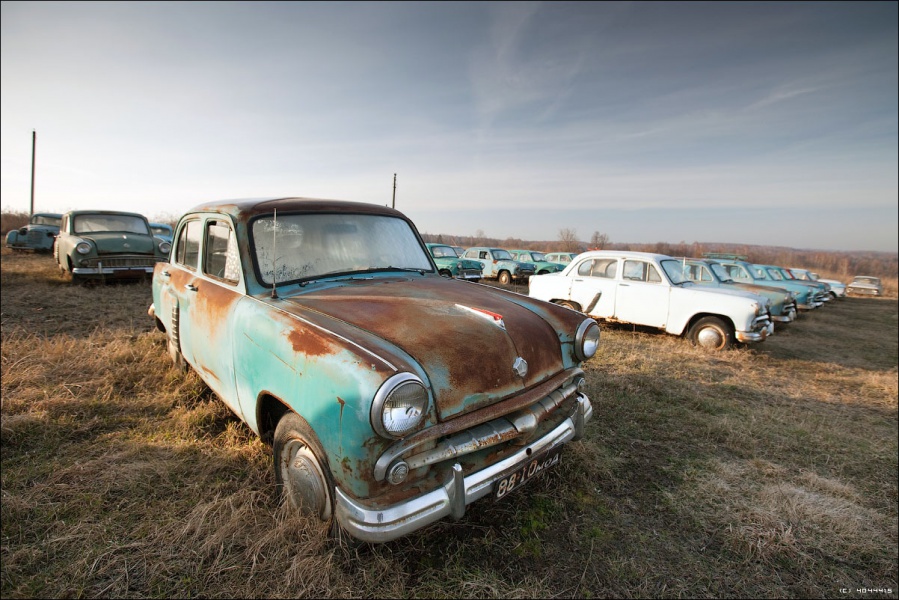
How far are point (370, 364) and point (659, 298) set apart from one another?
6.87m

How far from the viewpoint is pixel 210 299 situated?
2789 mm

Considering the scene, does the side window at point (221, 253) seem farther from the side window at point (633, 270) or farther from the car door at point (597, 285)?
the side window at point (633, 270)

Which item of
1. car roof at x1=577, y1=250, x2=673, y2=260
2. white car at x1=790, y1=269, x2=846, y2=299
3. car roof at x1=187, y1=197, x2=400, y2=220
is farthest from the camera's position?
white car at x1=790, y1=269, x2=846, y2=299

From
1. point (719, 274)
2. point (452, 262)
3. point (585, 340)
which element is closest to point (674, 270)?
point (719, 274)

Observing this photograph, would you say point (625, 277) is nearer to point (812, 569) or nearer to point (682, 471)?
point (682, 471)

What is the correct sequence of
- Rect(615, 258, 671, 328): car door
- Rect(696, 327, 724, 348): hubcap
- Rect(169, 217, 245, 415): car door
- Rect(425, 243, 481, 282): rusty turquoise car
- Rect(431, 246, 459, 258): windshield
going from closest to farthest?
1. Rect(169, 217, 245, 415): car door
2. Rect(696, 327, 724, 348): hubcap
3. Rect(615, 258, 671, 328): car door
4. Rect(425, 243, 481, 282): rusty turquoise car
5. Rect(431, 246, 459, 258): windshield

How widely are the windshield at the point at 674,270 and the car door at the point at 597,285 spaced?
32.9 inches

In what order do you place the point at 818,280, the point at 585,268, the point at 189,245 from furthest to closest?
the point at 818,280
the point at 585,268
the point at 189,245

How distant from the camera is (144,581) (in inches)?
71.5

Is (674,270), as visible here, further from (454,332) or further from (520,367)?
(454,332)

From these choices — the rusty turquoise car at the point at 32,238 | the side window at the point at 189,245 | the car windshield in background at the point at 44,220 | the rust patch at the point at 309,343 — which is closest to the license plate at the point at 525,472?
the rust patch at the point at 309,343

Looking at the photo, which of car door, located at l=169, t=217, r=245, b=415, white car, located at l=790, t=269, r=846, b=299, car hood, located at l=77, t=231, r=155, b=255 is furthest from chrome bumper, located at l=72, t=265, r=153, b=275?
white car, located at l=790, t=269, r=846, b=299

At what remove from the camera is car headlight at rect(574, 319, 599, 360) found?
8.25 ft

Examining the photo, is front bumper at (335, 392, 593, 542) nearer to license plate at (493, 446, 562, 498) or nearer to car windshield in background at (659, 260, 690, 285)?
license plate at (493, 446, 562, 498)
